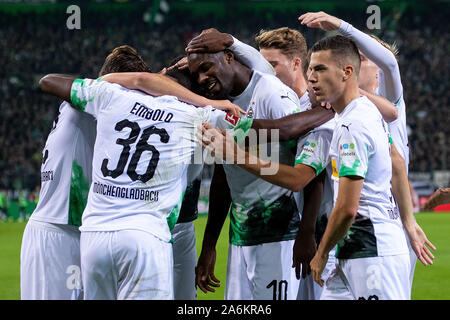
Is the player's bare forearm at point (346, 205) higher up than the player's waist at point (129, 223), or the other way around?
the player's bare forearm at point (346, 205)

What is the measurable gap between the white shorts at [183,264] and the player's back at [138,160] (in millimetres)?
1224

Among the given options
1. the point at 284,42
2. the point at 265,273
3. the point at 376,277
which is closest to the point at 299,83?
the point at 284,42

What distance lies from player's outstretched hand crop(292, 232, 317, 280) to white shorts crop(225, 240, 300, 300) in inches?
2.1

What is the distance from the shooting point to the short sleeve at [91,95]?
3535mm

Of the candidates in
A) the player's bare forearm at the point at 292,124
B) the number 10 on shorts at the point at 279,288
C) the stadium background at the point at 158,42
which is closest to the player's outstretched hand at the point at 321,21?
the player's bare forearm at the point at 292,124

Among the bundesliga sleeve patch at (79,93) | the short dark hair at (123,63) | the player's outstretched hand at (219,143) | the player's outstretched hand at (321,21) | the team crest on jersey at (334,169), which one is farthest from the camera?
the short dark hair at (123,63)

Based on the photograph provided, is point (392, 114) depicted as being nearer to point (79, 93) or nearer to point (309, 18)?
point (309, 18)

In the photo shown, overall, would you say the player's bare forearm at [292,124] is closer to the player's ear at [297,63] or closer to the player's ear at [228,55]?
the player's ear at [228,55]

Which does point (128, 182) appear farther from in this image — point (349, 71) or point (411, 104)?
Answer: point (411, 104)

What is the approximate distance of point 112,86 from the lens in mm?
3572

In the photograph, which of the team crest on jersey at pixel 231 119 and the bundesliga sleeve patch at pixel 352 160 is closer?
the bundesliga sleeve patch at pixel 352 160

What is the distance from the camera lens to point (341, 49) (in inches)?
139
